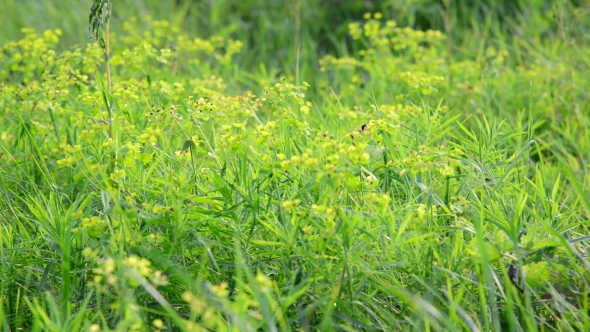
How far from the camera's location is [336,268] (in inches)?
78.2

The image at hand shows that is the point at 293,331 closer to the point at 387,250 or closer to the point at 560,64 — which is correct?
the point at 387,250

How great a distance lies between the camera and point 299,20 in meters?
5.28

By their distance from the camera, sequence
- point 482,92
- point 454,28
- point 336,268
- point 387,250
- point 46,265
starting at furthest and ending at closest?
point 454,28 → point 482,92 → point 46,265 → point 387,250 → point 336,268

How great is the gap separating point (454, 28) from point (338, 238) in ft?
12.4

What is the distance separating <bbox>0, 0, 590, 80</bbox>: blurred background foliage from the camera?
17.2 ft

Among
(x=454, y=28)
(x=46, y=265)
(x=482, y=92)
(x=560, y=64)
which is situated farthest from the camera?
(x=454, y=28)

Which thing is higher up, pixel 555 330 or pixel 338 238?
pixel 338 238

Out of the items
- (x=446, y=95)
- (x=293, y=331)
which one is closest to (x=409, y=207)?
(x=293, y=331)

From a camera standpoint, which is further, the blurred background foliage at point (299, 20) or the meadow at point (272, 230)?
the blurred background foliage at point (299, 20)

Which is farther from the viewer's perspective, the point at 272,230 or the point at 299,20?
the point at 299,20

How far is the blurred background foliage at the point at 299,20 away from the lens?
5238mm

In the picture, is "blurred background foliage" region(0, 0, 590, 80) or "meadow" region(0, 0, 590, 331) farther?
"blurred background foliage" region(0, 0, 590, 80)

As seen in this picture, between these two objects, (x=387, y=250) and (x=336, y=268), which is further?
(x=387, y=250)

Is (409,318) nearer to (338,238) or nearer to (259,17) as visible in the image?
(338,238)
